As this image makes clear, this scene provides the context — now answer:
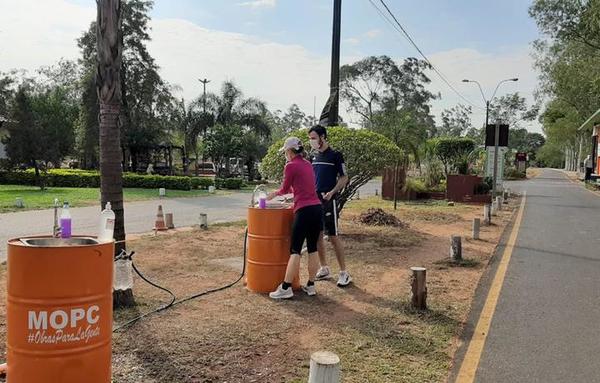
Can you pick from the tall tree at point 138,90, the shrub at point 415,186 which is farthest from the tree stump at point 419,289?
the tall tree at point 138,90

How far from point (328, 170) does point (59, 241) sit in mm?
3973

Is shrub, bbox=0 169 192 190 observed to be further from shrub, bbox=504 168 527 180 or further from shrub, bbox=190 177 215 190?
shrub, bbox=504 168 527 180

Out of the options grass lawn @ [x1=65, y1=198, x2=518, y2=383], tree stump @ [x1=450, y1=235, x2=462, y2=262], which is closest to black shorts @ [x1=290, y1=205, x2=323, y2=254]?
grass lawn @ [x1=65, y1=198, x2=518, y2=383]

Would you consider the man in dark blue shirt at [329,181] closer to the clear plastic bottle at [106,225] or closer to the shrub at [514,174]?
the clear plastic bottle at [106,225]

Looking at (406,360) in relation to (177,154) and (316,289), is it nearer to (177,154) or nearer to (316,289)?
(316,289)

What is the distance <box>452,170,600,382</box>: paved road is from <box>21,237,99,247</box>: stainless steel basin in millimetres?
2985

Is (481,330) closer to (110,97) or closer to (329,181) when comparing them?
(329,181)

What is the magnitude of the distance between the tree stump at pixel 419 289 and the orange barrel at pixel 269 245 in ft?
4.73

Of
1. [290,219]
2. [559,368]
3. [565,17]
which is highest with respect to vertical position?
[565,17]

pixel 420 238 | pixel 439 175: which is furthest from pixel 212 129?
pixel 420 238

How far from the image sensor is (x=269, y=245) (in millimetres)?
6297

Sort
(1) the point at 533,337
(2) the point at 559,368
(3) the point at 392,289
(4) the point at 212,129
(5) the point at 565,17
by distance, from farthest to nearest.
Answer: (4) the point at 212,129 < (5) the point at 565,17 < (3) the point at 392,289 < (1) the point at 533,337 < (2) the point at 559,368

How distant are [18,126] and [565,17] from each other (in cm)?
3140

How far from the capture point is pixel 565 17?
34281 millimetres
